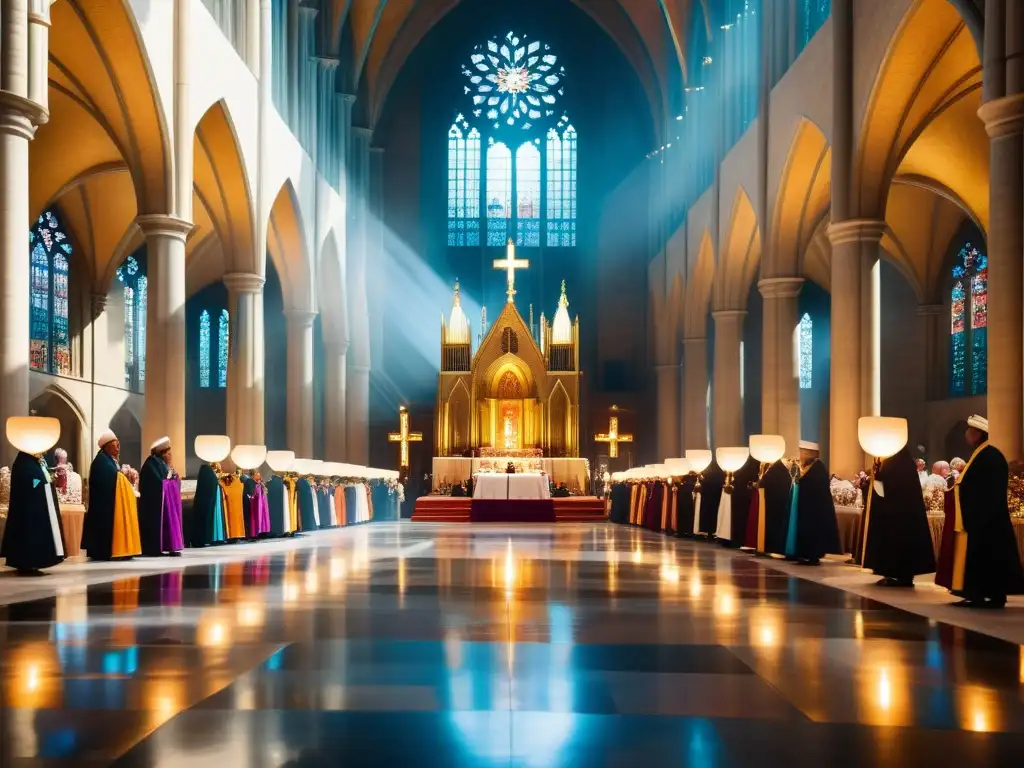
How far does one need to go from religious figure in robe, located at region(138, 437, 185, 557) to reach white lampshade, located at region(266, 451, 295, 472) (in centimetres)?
538

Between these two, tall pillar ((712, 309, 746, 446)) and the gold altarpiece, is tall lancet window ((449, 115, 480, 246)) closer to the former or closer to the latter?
the gold altarpiece

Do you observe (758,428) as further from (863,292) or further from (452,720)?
(452,720)

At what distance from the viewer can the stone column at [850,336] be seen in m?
18.9

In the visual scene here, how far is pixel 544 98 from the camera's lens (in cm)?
4228

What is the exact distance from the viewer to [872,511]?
11.2 m

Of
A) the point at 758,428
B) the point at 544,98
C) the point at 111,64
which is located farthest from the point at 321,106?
the point at 758,428

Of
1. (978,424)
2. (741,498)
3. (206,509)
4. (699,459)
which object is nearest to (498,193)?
(699,459)

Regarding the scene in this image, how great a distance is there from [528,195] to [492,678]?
122ft

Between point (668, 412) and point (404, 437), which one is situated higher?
point (668, 412)

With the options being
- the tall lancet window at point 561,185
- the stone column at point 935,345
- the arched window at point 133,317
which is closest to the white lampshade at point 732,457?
the stone column at point 935,345

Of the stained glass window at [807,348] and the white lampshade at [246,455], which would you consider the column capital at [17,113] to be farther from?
the stained glass window at [807,348]

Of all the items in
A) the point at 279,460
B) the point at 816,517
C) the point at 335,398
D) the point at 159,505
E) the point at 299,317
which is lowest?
the point at 816,517

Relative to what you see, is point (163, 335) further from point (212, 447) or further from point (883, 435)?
point (883, 435)

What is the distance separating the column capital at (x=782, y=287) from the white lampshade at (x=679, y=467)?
4.80 metres
